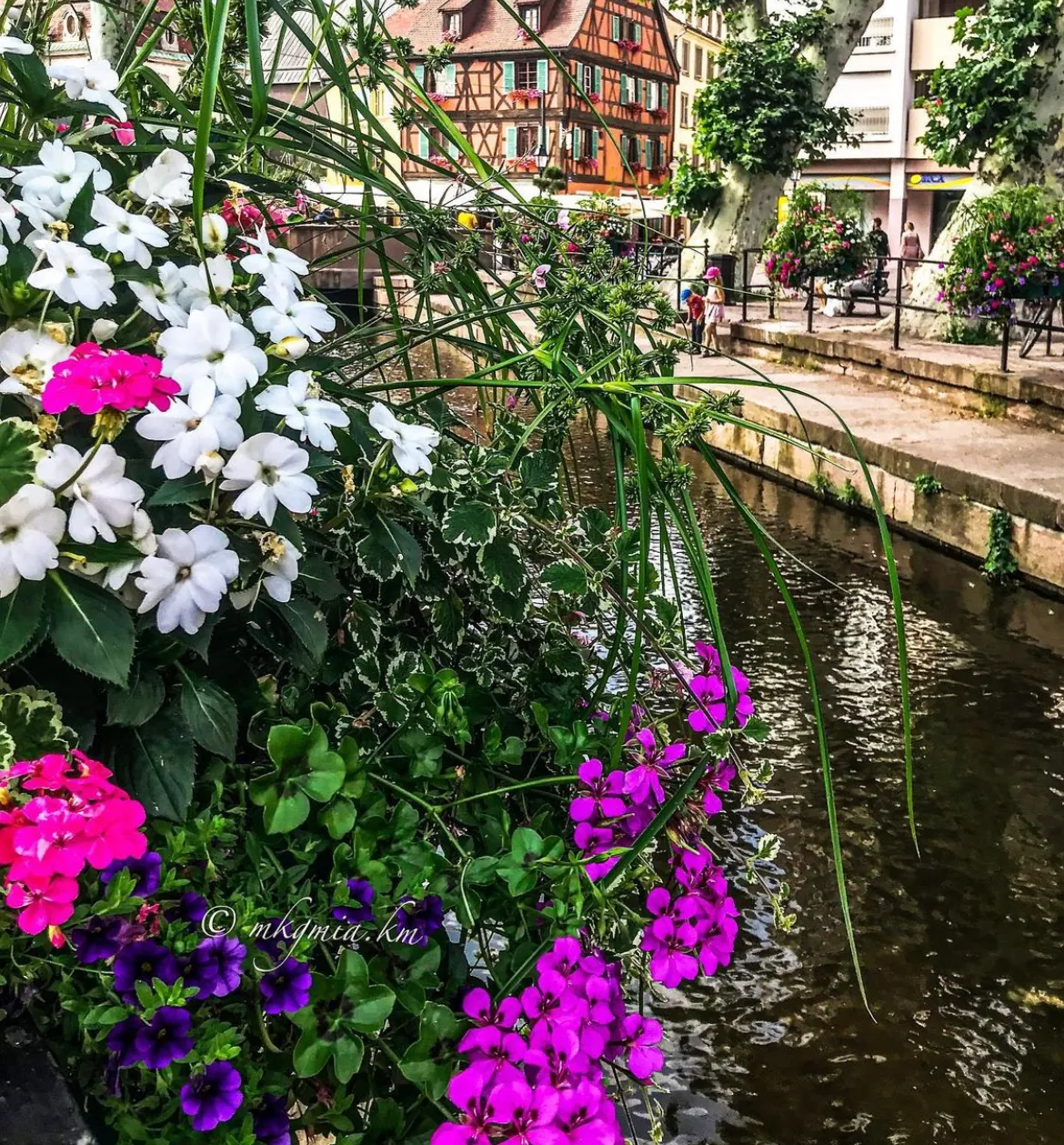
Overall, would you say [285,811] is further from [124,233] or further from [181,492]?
[124,233]

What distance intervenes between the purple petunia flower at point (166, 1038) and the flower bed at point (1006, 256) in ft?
24.5

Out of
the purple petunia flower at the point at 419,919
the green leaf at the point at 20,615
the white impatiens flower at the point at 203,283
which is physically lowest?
the purple petunia flower at the point at 419,919

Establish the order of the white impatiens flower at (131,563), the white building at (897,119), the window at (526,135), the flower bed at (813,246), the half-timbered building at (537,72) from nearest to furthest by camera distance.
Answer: the white impatiens flower at (131,563) → the flower bed at (813,246) → the white building at (897,119) → the window at (526,135) → the half-timbered building at (537,72)

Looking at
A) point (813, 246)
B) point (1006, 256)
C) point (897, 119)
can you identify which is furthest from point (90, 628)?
point (897, 119)

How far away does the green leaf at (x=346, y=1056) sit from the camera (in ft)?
2.75

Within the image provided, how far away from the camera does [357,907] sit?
0.92 metres

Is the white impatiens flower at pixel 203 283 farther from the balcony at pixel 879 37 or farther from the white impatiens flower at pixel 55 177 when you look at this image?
the balcony at pixel 879 37

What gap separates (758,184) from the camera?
13.6 metres

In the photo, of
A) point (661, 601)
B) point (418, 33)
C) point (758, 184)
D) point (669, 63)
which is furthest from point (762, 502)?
point (669, 63)

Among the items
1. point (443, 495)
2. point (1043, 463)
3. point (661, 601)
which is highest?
point (443, 495)

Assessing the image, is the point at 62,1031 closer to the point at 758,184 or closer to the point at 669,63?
the point at 758,184

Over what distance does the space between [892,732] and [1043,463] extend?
107 inches

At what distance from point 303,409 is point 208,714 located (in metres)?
0.23

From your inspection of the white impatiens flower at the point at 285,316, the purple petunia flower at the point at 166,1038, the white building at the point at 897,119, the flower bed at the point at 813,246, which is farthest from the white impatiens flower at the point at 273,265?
the white building at the point at 897,119
